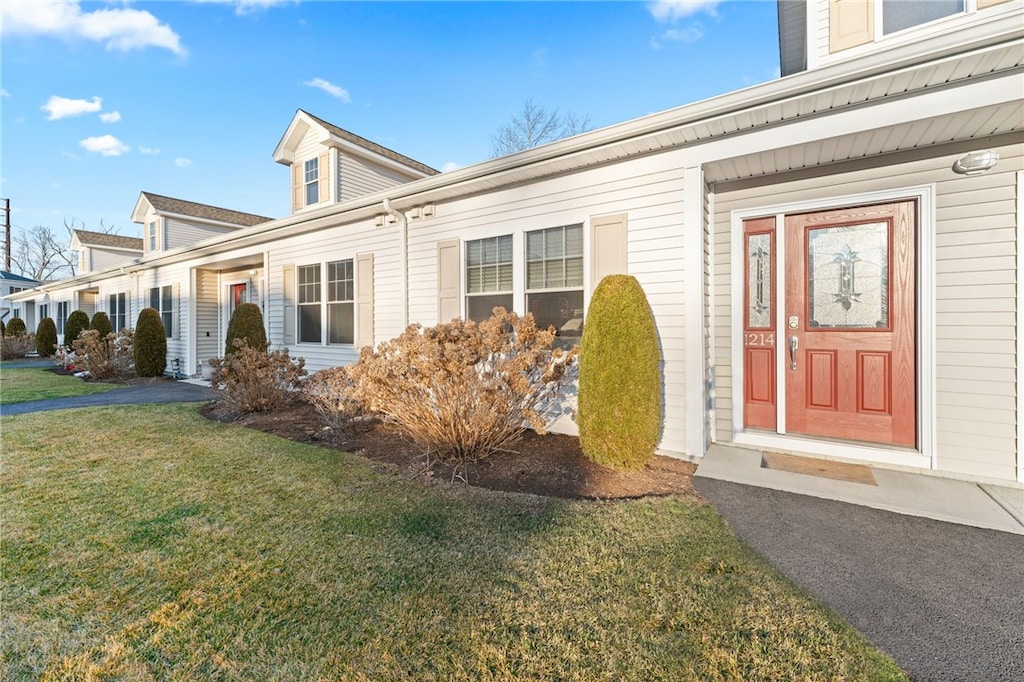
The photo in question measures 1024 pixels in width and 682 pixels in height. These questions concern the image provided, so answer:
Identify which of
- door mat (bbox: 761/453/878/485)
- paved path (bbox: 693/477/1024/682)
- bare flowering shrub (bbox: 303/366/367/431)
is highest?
bare flowering shrub (bbox: 303/366/367/431)

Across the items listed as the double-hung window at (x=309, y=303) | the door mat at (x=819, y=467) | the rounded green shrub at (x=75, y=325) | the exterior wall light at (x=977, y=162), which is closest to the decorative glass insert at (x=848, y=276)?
the exterior wall light at (x=977, y=162)

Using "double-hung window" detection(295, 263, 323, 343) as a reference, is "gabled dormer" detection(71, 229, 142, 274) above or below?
above

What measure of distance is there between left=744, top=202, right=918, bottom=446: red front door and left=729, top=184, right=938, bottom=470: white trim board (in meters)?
0.07

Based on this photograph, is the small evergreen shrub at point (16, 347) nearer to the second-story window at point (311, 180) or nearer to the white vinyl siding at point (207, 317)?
the white vinyl siding at point (207, 317)

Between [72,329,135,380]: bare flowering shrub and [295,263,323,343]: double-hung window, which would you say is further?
[72,329,135,380]: bare flowering shrub

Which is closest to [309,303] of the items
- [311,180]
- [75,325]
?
[311,180]

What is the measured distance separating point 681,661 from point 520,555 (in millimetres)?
932

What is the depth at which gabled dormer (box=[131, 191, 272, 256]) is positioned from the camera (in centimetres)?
1391

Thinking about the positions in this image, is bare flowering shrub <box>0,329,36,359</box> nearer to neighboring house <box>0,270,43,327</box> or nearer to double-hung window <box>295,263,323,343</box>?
neighboring house <box>0,270,43,327</box>

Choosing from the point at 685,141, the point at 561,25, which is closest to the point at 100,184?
the point at 561,25

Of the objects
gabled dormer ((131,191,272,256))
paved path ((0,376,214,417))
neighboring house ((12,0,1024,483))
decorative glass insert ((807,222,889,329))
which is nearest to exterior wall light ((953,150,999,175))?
neighboring house ((12,0,1024,483))

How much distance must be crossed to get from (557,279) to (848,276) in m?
2.68

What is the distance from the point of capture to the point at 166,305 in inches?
427

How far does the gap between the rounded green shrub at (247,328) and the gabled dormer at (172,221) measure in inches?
345
